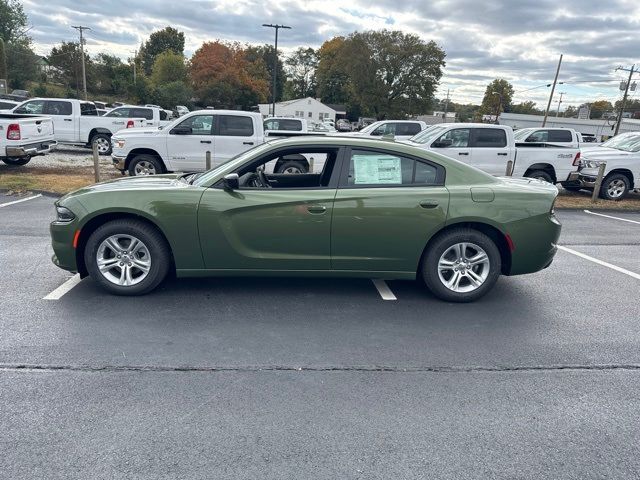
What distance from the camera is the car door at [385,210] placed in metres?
4.61

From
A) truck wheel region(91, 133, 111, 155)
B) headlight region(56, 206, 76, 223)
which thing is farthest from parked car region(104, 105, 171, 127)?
headlight region(56, 206, 76, 223)

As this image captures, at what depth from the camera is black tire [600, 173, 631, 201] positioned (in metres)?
12.5

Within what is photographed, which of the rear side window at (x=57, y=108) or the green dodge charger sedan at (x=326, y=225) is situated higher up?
the rear side window at (x=57, y=108)

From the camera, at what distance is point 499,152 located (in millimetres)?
12234

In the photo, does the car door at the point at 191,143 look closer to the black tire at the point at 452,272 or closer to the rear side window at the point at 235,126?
the rear side window at the point at 235,126

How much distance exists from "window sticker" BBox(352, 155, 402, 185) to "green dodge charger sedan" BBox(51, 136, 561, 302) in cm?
1

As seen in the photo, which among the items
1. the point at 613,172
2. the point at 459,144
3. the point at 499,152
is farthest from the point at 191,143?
the point at 613,172

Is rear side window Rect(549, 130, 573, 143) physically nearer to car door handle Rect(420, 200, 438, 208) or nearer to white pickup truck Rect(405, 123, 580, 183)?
white pickup truck Rect(405, 123, 580, 183)

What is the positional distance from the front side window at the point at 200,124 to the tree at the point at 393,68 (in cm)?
5868

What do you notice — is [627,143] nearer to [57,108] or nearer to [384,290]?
[384,290]

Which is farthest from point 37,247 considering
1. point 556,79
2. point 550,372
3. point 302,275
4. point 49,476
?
point 556,79

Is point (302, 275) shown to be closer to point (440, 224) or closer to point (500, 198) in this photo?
point (440, 224)

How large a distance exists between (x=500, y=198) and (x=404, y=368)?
2124 mm

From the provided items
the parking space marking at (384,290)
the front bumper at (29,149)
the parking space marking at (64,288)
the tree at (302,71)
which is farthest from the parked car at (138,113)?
the tree at (302,71)
